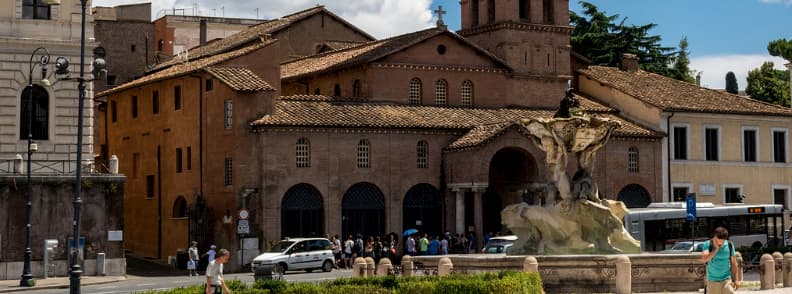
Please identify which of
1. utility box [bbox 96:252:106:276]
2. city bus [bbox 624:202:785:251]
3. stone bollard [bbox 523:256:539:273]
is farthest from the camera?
city bus [bbox 624:202:785:251]

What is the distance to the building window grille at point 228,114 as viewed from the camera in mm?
58531

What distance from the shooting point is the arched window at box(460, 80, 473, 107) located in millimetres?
A: 65625

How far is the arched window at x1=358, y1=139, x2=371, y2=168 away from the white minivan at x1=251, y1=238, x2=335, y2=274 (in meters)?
6.99

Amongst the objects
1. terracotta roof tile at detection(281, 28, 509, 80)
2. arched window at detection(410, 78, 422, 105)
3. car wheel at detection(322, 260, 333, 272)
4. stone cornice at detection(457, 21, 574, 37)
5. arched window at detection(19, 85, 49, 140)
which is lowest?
car wheel at detection(322, 260, 333, 272)

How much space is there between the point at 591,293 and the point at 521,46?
35.8 m

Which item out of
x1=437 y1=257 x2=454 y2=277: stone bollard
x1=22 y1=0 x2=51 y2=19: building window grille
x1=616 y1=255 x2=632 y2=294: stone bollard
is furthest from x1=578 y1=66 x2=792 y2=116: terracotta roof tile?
x1=616 y1=255 x2=632 y2=294: stone bollard

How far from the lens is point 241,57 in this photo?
6028 cm

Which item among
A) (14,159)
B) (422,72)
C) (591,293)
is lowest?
(591,293)

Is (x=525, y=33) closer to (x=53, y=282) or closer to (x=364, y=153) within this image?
(x=364, y=153)

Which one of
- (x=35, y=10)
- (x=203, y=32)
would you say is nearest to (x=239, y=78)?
(x=35, y=10)

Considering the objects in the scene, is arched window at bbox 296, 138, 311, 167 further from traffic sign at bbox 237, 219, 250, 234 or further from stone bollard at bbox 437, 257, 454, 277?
stone bollard at bbox 437, 257, 454, 277

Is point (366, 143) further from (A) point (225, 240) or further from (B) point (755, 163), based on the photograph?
(B) point (755, 163)

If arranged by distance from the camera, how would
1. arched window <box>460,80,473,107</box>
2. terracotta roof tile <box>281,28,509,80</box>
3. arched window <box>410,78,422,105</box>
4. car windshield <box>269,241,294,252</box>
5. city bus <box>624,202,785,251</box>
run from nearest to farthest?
car windshield <box>269,241,294,252</box>
city bus <box>624,202,785,251</box>
terracotta roof tile <box>281,28,509,80</box>
arched window <box>410,78,422,105</box>
arched window <box>460,80,473,107</box>

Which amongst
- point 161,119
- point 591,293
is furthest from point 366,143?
point 591,293
